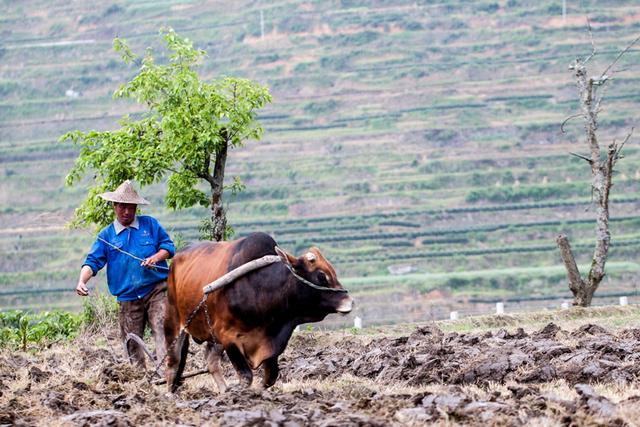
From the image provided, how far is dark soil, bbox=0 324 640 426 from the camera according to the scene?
7.45 meters

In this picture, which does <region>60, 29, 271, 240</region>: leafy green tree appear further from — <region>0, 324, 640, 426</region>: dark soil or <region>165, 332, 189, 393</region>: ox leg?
<region>165, 332, 189, 393</region>: ox leg

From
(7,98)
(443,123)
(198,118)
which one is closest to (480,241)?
(443,123)

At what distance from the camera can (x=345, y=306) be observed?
9.63 m

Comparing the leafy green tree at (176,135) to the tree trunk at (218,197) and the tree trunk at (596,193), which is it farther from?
the tree trunk at (596,193)

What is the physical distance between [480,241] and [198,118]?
42.9 metres

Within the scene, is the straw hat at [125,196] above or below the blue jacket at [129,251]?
above

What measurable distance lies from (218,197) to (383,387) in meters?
6.95

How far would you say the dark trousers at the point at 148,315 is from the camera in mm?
10828

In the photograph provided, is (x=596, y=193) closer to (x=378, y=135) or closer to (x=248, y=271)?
(x=248, y=271)

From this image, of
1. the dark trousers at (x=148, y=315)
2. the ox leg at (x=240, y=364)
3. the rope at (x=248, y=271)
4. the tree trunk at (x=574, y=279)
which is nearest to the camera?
the rope at (x=248, y=271)

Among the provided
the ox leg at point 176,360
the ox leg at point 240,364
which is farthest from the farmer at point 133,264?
the ox leg at point 240,364

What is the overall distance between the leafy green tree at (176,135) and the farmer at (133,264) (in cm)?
533

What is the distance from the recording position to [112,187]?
Result: 16422 millimetres

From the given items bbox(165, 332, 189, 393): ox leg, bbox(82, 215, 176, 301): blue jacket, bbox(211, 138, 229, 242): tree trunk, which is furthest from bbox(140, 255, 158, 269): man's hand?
bbox(211, 138, 229, 242): tree trunk
